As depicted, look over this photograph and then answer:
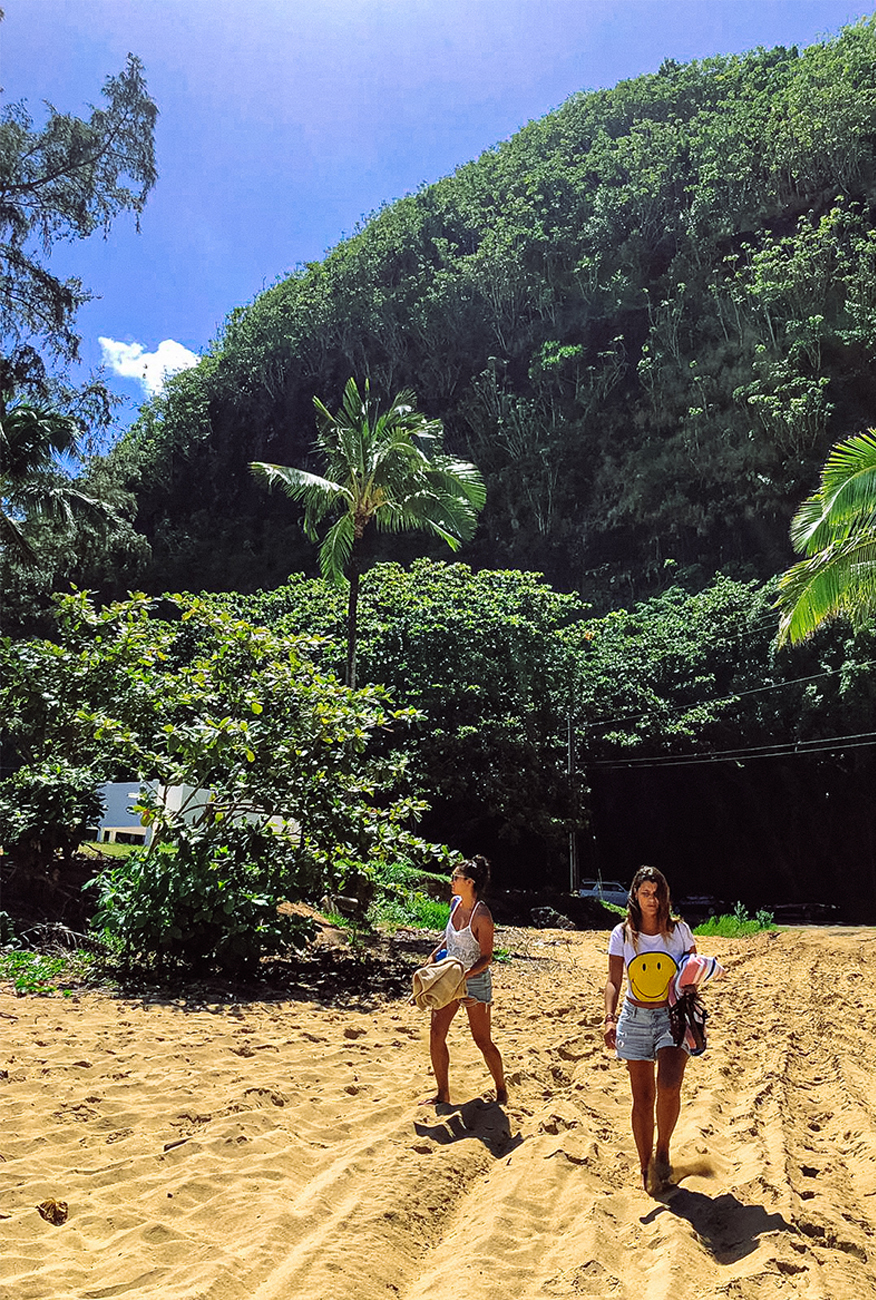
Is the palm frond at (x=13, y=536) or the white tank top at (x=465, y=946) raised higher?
the palm frond at (x=13, y=536)

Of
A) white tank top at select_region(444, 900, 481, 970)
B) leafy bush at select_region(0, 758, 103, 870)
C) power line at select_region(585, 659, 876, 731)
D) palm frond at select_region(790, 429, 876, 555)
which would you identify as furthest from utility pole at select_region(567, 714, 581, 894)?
white tank top at select_region(444, 900, 481, 970)

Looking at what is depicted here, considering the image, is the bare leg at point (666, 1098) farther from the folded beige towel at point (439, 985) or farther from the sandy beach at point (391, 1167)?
the folded beige towel at point (439, 985)

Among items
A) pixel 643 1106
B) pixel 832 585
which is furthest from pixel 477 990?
pixel 832 585

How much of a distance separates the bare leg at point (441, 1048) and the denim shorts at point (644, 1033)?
4.04 ft

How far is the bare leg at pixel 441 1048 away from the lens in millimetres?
5316

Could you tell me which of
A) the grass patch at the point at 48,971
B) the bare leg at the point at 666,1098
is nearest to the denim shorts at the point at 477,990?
the bare leg at the point at 666,1098

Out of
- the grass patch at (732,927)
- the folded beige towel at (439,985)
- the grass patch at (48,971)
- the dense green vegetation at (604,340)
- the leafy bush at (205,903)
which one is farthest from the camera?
the dense green vegetation at (604,340)

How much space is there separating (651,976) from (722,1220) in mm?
957

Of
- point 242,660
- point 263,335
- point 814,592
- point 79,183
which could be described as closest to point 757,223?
point 263,335

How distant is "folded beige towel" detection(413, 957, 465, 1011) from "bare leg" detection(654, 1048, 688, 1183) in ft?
4.24

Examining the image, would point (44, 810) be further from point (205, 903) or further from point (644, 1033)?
point (644, 1033)

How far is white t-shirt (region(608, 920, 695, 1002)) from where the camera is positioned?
4.26m

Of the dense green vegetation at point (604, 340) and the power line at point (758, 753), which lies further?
the dense green vegetation at point (604, 340)

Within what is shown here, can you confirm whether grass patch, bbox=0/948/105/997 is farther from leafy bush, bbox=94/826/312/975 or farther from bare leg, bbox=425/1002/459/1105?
bare leg, bbox=425/1002/459/1105
